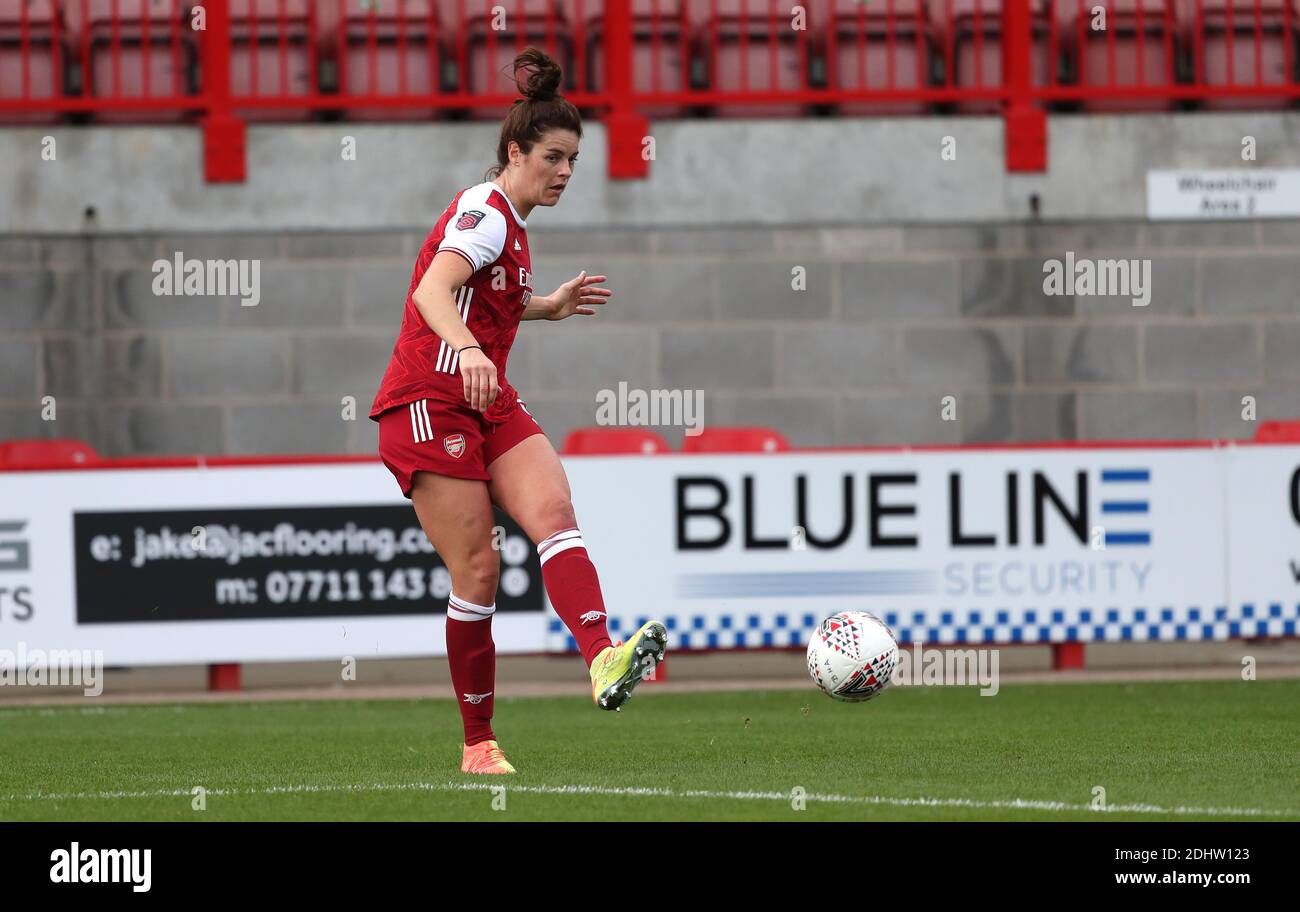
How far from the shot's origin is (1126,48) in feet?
49.4

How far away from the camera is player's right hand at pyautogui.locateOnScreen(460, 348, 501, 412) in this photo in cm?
532

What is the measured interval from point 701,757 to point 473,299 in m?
1.87

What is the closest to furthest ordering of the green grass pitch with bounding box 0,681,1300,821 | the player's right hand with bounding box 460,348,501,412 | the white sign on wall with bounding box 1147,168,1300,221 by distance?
the green grass pitch with bounding box 0,681,1300,821
the player's right hand with bounding box 460,348,501,412
the white sign on wall with bounding box 1147,168,1300,221

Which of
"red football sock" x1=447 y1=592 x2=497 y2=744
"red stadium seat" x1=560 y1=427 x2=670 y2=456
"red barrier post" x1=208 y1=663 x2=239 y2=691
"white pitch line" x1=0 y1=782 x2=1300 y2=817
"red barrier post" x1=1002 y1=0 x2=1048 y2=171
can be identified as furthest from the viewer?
"red barrier post" x1=1002 y1=0 x2=1048 y2=171

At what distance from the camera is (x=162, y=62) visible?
48.7 feet


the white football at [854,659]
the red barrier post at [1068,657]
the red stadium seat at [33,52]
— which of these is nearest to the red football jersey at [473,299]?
the white football at [854,659]

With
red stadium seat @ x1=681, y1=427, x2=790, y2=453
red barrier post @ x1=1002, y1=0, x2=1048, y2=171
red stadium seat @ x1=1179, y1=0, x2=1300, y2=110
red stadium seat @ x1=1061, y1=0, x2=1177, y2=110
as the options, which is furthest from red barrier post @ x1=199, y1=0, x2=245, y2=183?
red stadium seat @ x1=1179, y1=0, x2=1300, y2=110

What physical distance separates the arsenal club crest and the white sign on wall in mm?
10099

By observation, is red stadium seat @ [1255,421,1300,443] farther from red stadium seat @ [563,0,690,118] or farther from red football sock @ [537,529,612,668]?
red football sock @ [537,529,612,668]

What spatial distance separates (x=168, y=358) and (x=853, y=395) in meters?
5.18

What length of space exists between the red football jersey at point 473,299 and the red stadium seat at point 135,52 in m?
9.64

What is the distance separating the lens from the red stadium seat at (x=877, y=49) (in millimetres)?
14914

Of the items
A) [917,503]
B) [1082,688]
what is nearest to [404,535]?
[917,503]
